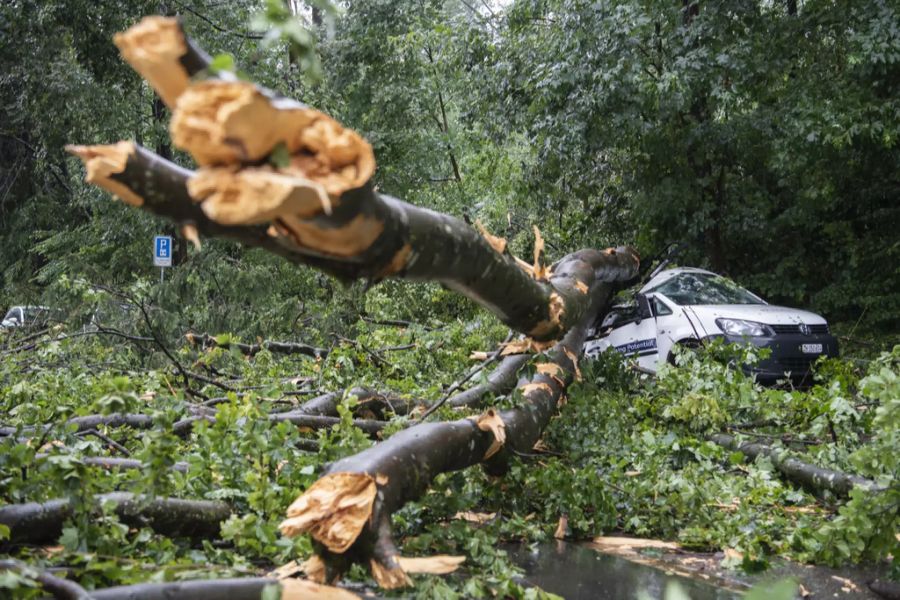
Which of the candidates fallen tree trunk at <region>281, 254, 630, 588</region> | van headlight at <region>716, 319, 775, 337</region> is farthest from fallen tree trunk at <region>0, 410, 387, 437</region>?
van headlight at <region>716, 319, 775, 337</region>

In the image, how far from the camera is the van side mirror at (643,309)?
1035 cm

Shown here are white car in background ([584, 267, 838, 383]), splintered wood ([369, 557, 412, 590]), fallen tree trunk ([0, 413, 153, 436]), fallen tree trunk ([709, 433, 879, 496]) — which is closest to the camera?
splintered wood ([369, 557, 412, 590])

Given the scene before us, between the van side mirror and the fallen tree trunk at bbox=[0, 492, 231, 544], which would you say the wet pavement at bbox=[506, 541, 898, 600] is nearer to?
the fallen tree trunk at bbox=[0, 492, 231, 544]

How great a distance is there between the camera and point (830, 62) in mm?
12344

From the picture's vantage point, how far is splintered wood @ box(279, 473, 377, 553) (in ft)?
9.26

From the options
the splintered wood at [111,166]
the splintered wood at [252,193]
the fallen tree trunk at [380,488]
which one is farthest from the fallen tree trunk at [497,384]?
the splintered wood at [252,193]

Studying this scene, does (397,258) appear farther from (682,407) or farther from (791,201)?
(791,201)

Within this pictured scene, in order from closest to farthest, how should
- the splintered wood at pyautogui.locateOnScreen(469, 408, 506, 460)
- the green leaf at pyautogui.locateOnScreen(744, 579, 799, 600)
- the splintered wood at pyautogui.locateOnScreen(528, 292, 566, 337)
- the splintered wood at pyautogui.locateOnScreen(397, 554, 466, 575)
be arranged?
1. the green leaf at pyautogui.locateOnScreen(744, 579, 799, 600)
2. the splintered wood at pyautogui.locateOnScreen(397, 554, 466, 575)
3. the splintered wood at pyautogui.locateOnScreen(528, 292, 566, 337)
4. the splintered wood at pyautogui.locateOnScreen(469, 408, 506, 460)

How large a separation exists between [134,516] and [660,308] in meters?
8.09

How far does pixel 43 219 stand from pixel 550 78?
468 inches

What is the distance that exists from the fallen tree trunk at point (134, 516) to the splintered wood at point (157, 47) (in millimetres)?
1603

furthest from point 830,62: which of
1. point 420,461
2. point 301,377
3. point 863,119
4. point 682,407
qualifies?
point 420,461

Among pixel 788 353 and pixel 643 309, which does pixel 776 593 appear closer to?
pixel 788 353

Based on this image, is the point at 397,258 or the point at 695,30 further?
the point at 695,30
